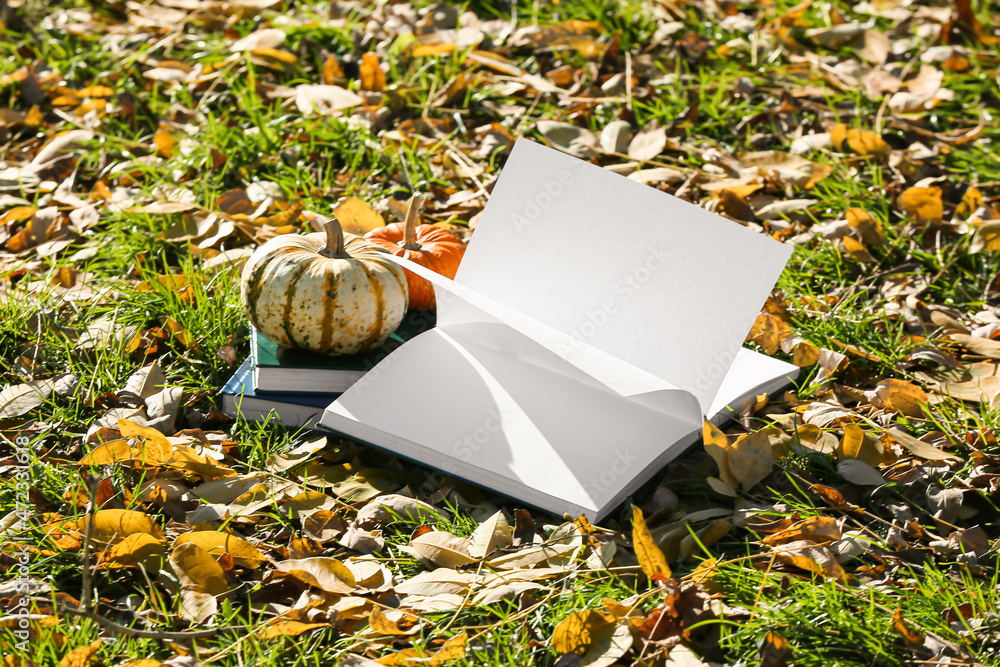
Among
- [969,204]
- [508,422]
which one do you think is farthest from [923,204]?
[508,422]

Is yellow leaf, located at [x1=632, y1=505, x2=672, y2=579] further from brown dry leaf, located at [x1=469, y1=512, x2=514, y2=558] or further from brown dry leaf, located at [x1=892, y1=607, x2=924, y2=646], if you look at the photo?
brown dry leaf, located at [x1=892, y1=607, x2=924, y2=646]

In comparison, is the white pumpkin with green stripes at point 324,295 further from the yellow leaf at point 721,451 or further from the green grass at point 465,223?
the yellow leaf at point 721,451

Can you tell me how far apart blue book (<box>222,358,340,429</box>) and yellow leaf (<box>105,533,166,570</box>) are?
1.37 ft

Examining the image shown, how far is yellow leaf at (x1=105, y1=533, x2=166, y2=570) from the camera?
1.52 meters

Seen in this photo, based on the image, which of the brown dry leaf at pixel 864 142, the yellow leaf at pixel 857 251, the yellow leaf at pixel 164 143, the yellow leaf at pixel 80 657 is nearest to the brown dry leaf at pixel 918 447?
the yellow leaf at pixel 857 251

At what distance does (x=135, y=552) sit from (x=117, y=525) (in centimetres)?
7

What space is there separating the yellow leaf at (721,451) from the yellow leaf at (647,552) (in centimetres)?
29

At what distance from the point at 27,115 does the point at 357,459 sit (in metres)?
2.40

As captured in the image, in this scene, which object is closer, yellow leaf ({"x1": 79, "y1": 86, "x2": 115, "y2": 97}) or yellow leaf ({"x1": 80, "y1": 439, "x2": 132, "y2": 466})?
yellow leaf ({"x1": 80, "y1": 439, "x2": 132, "y2": 466})

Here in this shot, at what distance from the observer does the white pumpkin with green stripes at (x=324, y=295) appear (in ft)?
6.09

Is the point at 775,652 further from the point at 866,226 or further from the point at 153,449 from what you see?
the point at 866,226

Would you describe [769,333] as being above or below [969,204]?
below

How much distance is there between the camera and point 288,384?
6.28ft

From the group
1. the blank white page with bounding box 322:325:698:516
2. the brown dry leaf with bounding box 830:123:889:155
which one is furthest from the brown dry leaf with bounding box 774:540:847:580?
the brown dry leaf with bounding box 830:123:889:155
